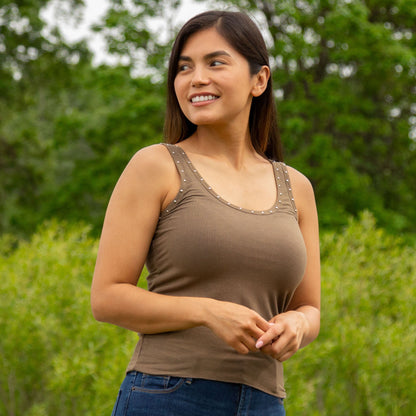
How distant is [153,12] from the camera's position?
16.5 m

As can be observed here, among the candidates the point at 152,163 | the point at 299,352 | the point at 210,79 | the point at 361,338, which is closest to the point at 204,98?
the point at 210,79

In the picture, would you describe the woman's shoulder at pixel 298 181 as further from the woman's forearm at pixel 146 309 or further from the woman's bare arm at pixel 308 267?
the woman's forearm at pixel 146 309

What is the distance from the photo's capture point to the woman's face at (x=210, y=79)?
1.88 m

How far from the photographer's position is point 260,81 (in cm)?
202

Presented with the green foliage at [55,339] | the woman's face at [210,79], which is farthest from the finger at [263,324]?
the green foliage at [55,339]

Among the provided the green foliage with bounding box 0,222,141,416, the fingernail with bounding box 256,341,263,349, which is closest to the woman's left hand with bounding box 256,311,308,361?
the fingernail with bounding box 256,341,263,349

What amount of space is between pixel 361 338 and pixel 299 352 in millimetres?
810

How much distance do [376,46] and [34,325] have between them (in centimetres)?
1153

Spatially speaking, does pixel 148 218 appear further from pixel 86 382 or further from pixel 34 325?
pixel 34 325

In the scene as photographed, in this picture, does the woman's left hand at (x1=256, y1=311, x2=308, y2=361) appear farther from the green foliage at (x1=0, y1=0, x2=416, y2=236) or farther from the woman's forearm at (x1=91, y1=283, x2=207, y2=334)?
the green foliage at (x1=0, y1=0, x2=416, y2=236)

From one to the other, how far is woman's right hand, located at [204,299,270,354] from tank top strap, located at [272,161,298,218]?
380 millimetres

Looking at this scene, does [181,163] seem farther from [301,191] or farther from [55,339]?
[55,339]

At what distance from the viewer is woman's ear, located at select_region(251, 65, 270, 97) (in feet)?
6.56

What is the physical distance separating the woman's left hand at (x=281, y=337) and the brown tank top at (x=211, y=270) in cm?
7
